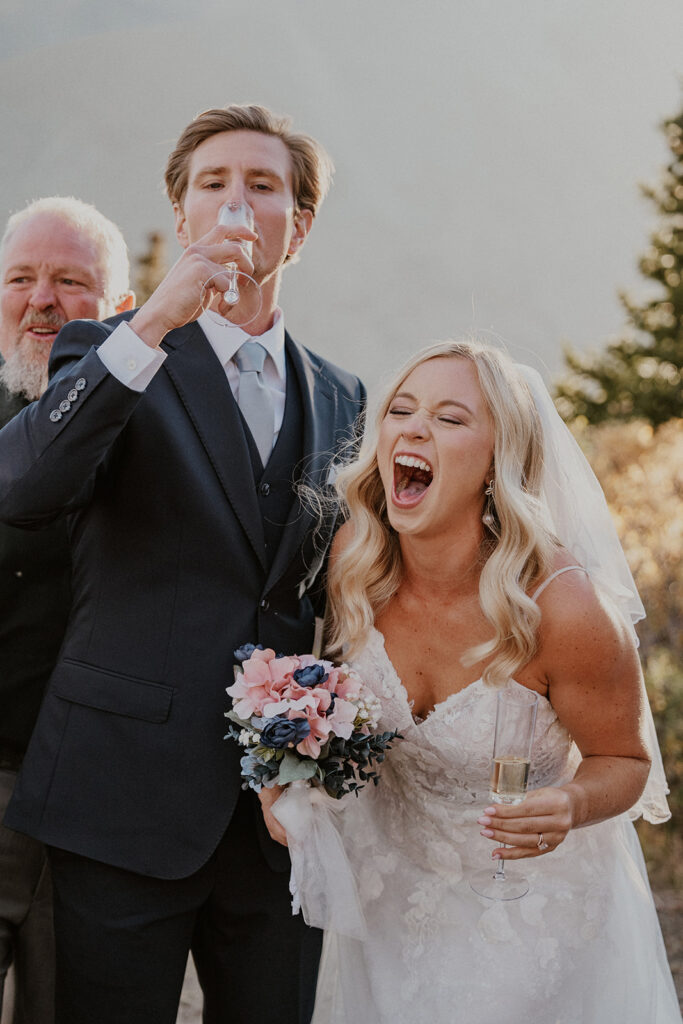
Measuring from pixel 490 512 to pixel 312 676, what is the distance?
0.92 m

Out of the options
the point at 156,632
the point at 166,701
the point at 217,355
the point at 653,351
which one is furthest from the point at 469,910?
the point at 653,351

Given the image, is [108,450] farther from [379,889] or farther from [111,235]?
[379,889]

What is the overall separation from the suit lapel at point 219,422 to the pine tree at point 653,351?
1622 centimetres

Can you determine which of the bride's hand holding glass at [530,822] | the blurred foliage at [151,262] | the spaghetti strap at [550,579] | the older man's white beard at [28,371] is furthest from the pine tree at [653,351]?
the bride's hand holding glass at [530,822]

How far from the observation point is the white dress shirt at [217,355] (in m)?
2.73

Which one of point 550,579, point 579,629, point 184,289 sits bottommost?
point 579,629

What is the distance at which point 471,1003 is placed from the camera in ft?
10.5

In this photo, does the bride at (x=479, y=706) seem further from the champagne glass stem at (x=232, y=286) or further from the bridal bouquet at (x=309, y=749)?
the champagne glass stem at (x=232, y=286)

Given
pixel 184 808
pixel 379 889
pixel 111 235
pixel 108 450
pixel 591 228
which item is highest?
pixel 591 228

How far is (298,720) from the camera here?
275 centimetres

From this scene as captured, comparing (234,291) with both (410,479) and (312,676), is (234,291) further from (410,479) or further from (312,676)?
(312,676)

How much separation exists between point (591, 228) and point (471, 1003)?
58.4m

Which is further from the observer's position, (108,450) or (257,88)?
(257,88)

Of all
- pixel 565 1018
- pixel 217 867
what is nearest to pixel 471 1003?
pixel 565 1018
